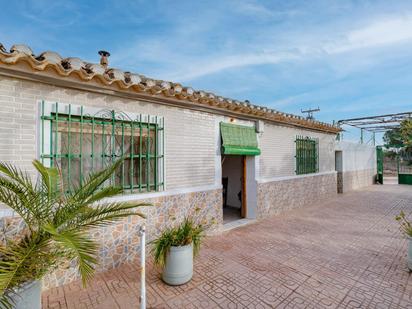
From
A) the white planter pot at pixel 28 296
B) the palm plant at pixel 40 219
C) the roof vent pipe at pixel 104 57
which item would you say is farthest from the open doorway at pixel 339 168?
the white planter pot at pixel 28 296

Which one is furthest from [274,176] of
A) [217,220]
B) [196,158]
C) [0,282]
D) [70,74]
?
[0,282]

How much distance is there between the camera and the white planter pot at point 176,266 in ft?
14.7

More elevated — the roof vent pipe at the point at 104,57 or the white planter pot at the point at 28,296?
the roof vent pipe at the point at 104,57

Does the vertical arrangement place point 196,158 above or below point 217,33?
below

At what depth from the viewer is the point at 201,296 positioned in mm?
4188

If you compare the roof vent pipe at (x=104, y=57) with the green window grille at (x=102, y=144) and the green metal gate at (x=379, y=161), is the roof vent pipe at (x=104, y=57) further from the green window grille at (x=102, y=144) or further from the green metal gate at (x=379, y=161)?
the green metal gate at (x=379, y=161)

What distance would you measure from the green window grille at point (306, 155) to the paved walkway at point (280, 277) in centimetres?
468

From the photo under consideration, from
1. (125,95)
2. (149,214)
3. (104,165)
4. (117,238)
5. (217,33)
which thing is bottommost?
(117,238)

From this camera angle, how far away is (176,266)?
4.48 m

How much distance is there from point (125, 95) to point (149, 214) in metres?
3.18

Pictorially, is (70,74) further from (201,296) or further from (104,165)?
(201,296)

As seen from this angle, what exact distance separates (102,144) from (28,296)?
320cm

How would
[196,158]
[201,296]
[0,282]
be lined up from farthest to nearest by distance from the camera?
[196,158], [201,296], [0,282]

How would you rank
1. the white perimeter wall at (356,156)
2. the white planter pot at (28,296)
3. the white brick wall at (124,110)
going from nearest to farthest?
the white planter pot at (28,296)
the white brick wall at (124,110)
the white perimeter wall at (356,156)
